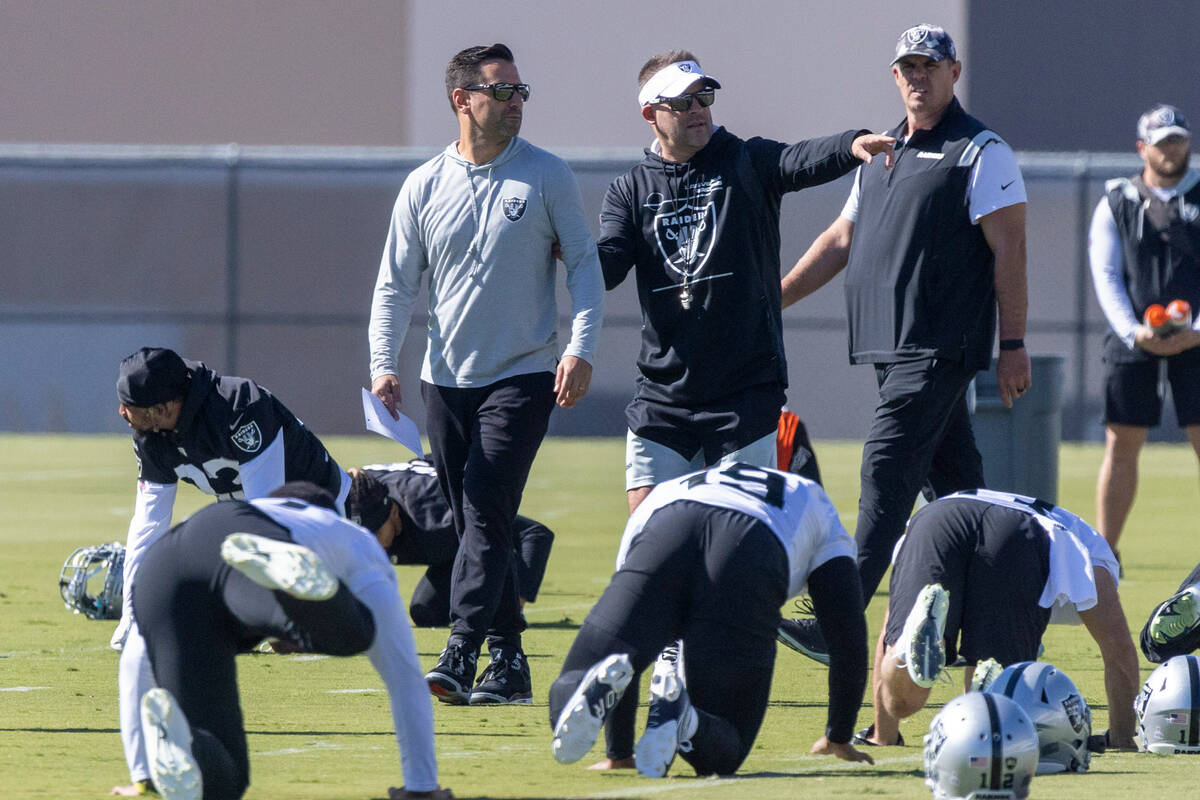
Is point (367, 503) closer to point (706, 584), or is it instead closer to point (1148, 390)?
point (706, 584)

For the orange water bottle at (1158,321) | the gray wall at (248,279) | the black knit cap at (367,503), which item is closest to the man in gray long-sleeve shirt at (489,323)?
the black knit cap at (367,503)

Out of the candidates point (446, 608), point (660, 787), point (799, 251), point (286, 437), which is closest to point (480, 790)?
point (660, 787)

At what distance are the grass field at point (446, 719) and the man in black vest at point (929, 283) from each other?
0.85 meters

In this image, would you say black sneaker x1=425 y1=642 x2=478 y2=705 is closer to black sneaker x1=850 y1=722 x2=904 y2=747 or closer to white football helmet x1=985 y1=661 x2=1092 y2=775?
black sneaker x1=850 y1=722 x2=904 y2=747

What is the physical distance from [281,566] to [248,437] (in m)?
2.58

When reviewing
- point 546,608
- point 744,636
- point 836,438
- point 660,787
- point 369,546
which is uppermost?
point 369,546

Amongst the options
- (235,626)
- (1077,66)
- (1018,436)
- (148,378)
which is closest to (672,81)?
(148,378)

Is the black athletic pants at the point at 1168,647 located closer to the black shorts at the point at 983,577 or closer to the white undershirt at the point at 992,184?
the black shorts at the point at 983,577

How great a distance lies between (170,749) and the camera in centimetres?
452

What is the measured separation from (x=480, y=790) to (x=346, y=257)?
2066 centimetres

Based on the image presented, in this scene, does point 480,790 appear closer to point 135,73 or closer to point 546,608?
point 546,608

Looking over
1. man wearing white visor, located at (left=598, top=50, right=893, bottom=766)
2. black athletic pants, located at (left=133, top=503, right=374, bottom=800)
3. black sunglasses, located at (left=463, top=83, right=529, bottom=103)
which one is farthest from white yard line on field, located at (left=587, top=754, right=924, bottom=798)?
black sunglasses, located at (left=463, top=83, right=529, bottom=103)

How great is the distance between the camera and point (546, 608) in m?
9.87

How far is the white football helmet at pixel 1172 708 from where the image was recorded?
5.96 m
